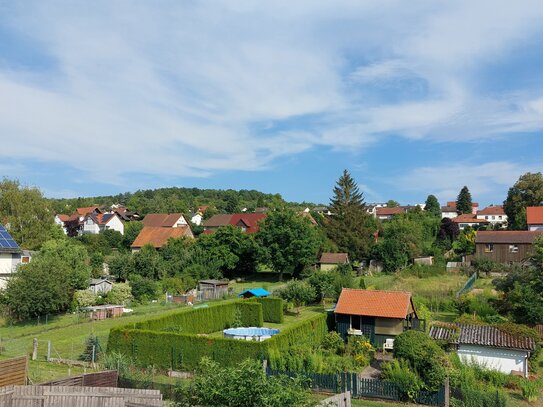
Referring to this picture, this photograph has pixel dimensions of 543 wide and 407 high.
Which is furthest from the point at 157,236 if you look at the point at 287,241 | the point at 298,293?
the point at 298,293

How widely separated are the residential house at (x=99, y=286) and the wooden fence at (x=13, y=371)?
21.4 m

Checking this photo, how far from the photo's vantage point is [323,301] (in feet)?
124

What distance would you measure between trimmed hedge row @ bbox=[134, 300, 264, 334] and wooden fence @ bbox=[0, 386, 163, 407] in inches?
393

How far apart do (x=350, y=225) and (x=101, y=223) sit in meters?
51.3

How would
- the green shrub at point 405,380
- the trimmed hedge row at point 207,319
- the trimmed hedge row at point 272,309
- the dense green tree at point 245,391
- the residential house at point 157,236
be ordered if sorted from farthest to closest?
the residential house at point 157,236 → the trimmed hedge row at point 272,309 → the trimmed hedge row at point 207,319 → the green shrub at point 405,380 → the dense green tree at point 245,391

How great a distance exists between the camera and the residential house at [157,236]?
6100 cm

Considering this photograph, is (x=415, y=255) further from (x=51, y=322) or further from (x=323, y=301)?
(x=51, y=322)

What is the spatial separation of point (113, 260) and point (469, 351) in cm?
3307

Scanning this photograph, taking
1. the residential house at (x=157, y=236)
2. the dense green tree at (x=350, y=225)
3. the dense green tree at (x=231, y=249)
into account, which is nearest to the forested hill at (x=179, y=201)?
the dense green tree at (x=350, y=225)

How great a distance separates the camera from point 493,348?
20141 mm

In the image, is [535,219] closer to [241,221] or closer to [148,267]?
[241,221]

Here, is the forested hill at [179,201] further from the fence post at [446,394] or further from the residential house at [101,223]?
the fence post at [446,394]

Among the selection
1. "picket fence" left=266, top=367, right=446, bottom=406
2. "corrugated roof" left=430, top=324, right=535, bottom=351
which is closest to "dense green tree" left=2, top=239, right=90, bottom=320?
"picket fence" left=266, top=367, right=446, bottom=406

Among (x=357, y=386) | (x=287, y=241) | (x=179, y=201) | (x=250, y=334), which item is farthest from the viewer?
(x=179, y=201)
